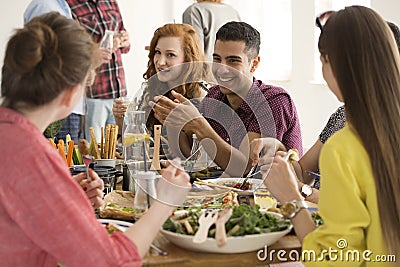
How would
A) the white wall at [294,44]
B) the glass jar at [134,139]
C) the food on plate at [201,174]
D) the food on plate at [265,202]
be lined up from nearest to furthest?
the food on plate at [265,202] < the food on plate at [201,174] < the glass jar at [134,139] < the white wall at [294,44]

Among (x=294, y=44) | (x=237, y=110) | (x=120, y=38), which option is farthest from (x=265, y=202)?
(x=294, y=44)

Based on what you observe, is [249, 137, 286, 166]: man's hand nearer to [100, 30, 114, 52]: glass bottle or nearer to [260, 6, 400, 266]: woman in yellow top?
[260, 6, 400, 266]: woman in yellow top

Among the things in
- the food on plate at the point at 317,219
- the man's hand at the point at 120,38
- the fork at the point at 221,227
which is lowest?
the food on plate at the point at 317,219

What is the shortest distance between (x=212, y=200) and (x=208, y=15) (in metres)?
2.58

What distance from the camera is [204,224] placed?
1449mm

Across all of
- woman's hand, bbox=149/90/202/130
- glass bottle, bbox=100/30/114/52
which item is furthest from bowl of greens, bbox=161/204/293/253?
glass bottle, bbox=100/30/114/52

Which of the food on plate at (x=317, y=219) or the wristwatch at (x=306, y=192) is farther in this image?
the wristwatch at (x=306, y=192)

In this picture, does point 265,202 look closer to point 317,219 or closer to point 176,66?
point 317,219

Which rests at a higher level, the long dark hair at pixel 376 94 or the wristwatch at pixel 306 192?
the long dark hair at pixel 376 94

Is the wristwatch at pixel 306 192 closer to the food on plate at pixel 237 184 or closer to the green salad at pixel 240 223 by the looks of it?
the food on plate at pixel 237 184

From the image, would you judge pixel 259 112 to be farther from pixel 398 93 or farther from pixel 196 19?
pixel 196 19

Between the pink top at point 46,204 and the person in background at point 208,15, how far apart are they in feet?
10.00

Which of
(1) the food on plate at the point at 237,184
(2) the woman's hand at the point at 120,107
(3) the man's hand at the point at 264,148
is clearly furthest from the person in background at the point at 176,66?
(1) the food on plate at the point at 237,184

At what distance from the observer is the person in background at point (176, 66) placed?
119 inches
